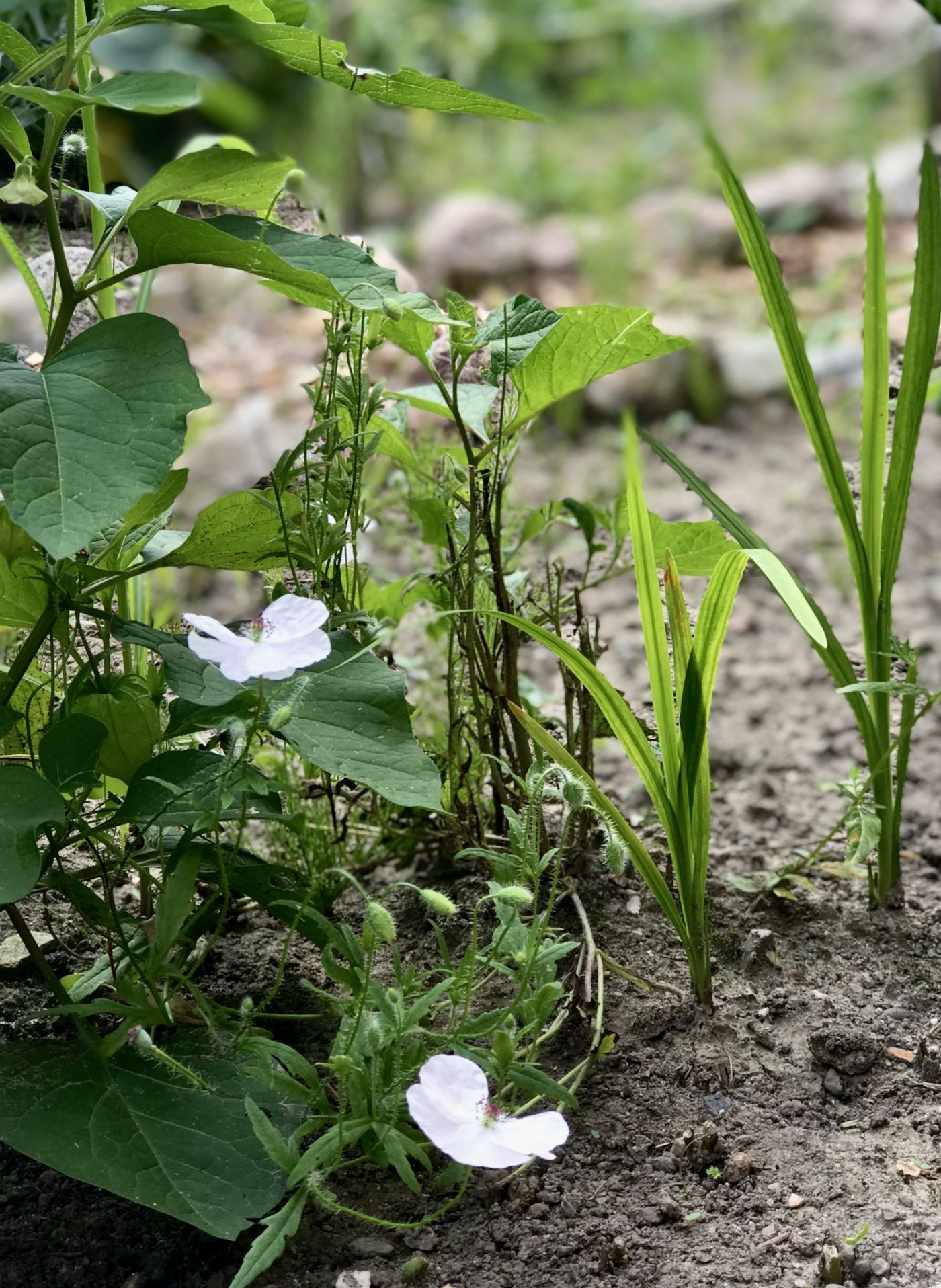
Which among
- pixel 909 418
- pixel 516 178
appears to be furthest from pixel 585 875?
pixel 516 178

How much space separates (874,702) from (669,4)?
20.1 ft

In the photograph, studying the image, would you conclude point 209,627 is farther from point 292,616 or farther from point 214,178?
point 214,178

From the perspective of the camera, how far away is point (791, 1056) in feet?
3.79

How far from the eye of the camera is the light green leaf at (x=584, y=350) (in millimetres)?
1129

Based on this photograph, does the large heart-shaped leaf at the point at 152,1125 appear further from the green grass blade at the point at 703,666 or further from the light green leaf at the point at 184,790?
the green grass blade at the point at 703,666

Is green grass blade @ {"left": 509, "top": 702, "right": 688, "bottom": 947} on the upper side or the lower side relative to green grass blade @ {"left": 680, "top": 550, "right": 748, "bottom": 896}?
lower

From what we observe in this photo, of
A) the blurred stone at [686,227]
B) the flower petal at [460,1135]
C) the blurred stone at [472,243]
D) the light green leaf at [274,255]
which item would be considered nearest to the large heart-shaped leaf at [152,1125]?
the flower petal at [460,1135]

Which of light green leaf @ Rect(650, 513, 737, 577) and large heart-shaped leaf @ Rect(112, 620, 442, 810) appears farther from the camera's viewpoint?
light green leaf @ Rect(650, 513, 737, 577)

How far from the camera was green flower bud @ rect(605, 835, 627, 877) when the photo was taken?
950 mm

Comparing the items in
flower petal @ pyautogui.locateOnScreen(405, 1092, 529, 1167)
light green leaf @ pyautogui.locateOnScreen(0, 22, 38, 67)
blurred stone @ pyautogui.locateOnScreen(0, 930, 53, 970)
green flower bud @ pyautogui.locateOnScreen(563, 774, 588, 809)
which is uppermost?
light green leaf @ pyautogui.locateOnScreen(0, 22, 38, 67)

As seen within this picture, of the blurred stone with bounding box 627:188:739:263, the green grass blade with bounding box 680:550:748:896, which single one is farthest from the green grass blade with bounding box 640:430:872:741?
the blurred stone with bounding box 627:188:739:263

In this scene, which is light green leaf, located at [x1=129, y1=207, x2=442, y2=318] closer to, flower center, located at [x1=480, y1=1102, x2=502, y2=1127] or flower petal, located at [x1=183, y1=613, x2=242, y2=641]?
flower petal, located at [x1=183, y1=613, x2=242, y2=641]

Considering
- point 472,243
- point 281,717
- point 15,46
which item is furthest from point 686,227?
point 281,717

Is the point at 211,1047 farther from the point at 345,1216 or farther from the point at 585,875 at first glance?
the point at 585,875
